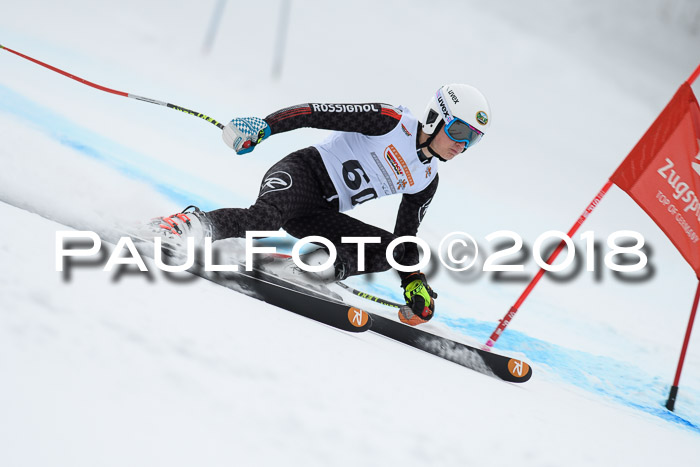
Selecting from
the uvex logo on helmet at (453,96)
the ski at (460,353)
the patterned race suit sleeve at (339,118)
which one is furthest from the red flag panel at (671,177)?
the patterned race suit sleeve at (339,118)

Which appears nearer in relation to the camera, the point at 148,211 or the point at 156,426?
the point at 156,426

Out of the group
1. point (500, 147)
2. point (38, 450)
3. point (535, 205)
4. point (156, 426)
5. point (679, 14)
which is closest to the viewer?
point (38, 450)

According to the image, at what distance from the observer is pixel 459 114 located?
266 cm

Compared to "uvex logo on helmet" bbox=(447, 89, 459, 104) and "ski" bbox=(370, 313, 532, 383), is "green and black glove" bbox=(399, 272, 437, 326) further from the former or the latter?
"uvex logo on helmet" bbox=(447, 89, 459, 104)

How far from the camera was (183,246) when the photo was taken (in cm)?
213

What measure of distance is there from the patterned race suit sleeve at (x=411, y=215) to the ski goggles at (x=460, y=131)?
1.14 feet

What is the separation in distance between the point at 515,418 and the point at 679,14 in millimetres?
14578

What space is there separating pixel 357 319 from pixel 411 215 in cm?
85

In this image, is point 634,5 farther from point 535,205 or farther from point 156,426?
point 156,426

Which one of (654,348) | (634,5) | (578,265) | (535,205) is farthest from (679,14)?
(654,348)

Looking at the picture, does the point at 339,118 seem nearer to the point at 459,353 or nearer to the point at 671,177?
the point at 459,353

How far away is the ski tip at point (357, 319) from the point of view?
2351 millimetres

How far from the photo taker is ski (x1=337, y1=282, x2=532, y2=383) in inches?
102

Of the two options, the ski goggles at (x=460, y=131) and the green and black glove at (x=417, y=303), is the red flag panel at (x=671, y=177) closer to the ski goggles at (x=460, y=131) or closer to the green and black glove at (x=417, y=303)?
the ski goggles at (x=460, y=131)
